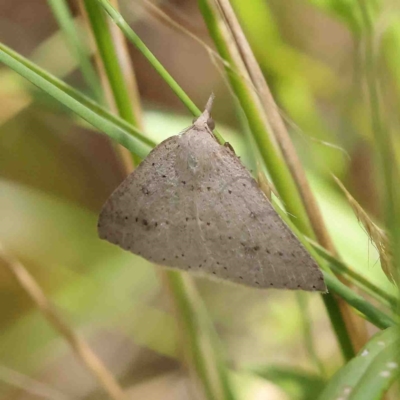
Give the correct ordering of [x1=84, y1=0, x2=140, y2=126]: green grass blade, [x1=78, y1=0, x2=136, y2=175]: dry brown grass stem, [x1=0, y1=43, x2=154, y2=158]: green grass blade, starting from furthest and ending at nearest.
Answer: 1. [x1=78, y1=0, x2=136, y2=175]: dry brown grass stem
2. [x1=84, y1=0, x2=140, y2=126]: green grass blade
3. [x1=0, y1=43, x2=154, y2=158]: green grass blade

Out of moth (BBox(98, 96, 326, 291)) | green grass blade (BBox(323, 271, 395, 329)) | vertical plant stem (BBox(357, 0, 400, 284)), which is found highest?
vertical plant stem (BBox(357, 0, 400, 284))

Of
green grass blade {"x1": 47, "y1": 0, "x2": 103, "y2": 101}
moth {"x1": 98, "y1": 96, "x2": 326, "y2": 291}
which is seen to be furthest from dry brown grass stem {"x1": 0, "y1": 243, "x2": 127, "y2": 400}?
green grass blade {"x1": 47, "y1": 0, "x2": 103, "y2": 101}

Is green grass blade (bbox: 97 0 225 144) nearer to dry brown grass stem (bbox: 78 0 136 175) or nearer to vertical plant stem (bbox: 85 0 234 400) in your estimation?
dry brown grass stem (bbox: 78 0 136 175)

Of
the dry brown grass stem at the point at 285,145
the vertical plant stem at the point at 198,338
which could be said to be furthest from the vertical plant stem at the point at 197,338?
the dry brown grass stem at the point at 285,145

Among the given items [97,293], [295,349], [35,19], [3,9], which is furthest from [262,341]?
[3,9]

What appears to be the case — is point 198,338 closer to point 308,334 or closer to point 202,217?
point 308,334

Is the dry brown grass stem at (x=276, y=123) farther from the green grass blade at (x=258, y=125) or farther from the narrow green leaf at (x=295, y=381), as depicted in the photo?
the narrow green leaf at (x=295, y=381)
